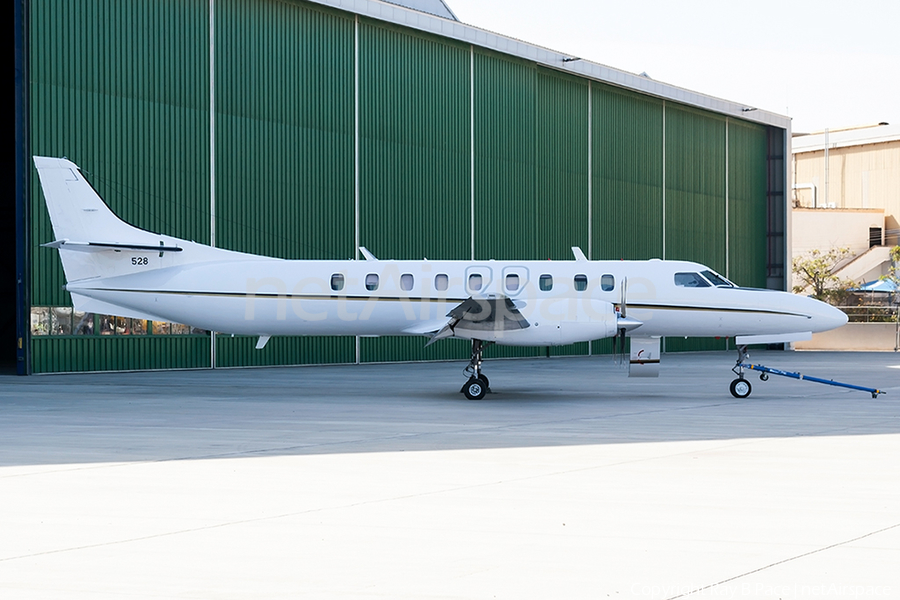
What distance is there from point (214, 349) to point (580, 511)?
2484 cm

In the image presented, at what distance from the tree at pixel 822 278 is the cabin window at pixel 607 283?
41.6 m

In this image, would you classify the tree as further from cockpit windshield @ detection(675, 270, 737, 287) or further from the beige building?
cockpit windshield @ detection(675, 270, 737, 287)

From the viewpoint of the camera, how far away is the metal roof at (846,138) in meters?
74.6

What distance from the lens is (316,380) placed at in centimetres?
2670

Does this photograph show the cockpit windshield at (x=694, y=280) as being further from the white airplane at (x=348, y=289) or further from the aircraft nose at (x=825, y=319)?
the aircraft nose at (x=825, y=319)

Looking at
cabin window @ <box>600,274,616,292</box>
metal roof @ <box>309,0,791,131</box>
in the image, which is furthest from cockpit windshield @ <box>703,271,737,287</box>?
metal roof @ <box>309,0,791,131</box>

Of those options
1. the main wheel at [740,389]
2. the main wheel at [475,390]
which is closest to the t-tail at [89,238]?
the main wheel at [475,390]

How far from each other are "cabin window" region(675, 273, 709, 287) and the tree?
40.6 metres

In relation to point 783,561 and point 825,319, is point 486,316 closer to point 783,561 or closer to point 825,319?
point 825,319

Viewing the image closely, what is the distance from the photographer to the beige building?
70000mm

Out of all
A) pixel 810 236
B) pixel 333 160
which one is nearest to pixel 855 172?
pixel 810 236

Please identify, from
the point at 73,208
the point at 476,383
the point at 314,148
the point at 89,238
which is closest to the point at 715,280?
the point at 476,383

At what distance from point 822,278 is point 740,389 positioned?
1770 inches

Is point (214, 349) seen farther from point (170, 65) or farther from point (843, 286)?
point (843, 286)
